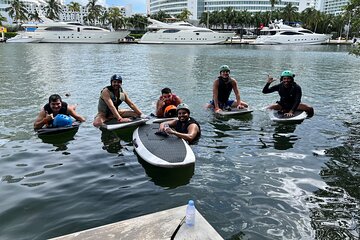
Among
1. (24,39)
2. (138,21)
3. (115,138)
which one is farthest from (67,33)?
(115,138)

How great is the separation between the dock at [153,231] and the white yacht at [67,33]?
79994 millimetres

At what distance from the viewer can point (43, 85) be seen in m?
19.2

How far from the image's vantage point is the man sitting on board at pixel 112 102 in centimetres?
1043

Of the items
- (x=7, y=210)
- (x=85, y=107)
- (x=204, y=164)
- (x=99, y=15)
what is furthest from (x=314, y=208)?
(x=99, y=15)

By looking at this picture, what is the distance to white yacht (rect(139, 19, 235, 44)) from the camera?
263ft

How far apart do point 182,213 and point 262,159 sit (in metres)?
4.21

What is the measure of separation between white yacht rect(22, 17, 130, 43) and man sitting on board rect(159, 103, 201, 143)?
75.2 meters

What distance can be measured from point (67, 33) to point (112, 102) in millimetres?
75342

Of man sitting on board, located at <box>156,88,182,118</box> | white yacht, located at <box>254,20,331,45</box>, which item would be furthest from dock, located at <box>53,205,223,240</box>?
white yacht, located at <box>254,20,331,45</box>

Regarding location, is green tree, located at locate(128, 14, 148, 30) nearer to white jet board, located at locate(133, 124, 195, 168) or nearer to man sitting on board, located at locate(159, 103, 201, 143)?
man sitting on board, located at locate(159, 103, 201, 143)

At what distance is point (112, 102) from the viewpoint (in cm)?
1064

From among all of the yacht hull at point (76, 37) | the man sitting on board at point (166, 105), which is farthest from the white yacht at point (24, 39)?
the man sitting on board at point (166, 105)

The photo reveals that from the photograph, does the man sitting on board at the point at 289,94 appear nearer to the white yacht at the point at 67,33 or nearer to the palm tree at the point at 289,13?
the white yacht at the point at 67,33

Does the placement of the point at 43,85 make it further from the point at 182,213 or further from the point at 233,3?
the point at 233,3
